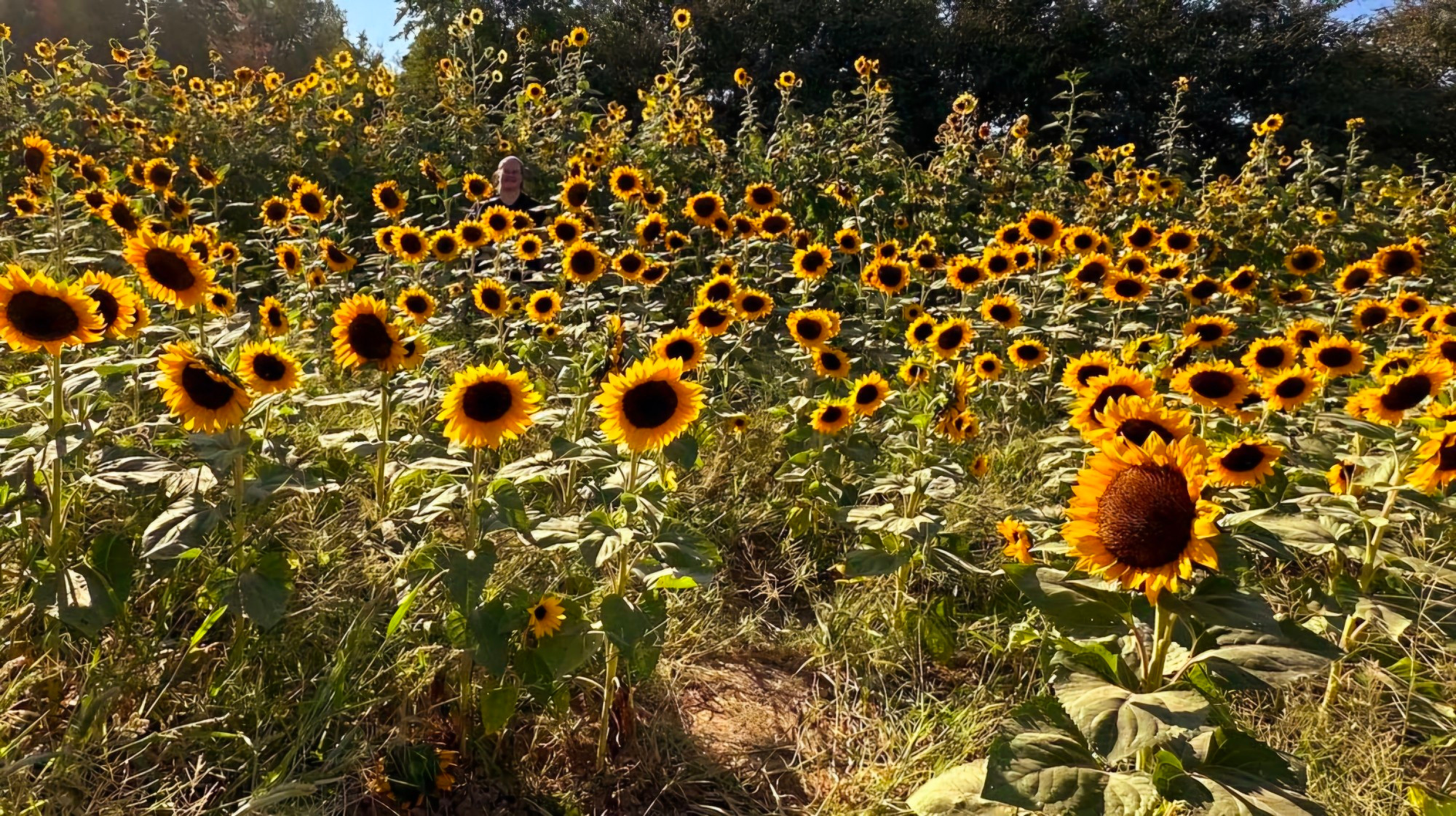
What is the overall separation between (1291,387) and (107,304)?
352 cm

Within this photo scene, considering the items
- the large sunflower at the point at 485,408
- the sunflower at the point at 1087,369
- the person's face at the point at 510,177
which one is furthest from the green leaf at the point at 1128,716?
the person's face at the point at 510,177

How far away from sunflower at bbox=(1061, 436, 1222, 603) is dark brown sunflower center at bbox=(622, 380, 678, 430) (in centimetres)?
95

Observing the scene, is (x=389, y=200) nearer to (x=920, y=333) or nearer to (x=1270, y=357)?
(x=920, y=333)

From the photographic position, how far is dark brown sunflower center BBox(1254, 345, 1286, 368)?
3.05 m

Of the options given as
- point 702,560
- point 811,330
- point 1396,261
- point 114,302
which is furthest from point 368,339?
point 1396,261

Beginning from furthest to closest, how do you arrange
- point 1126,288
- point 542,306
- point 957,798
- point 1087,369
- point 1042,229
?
point 1042,229, point 1126,288, point 542,306, point 1087,369, point 957,798

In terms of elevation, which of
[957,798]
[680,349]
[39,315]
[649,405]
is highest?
[39,315]

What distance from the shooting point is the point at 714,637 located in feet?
8.80

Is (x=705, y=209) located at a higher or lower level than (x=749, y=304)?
higher

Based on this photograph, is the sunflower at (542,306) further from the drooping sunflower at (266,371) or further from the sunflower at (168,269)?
the drooping sunflower at (266,371)

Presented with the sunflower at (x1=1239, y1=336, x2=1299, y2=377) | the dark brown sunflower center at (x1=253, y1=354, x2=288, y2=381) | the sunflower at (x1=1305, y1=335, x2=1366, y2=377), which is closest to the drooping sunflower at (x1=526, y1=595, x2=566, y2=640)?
the dark brown sunflower center at (x1=253, y1=354, x2=288, y2=381)

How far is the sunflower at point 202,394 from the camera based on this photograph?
1.99 metres

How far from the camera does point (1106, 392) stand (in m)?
2.44

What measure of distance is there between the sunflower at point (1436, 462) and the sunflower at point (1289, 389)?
598 millimetres
